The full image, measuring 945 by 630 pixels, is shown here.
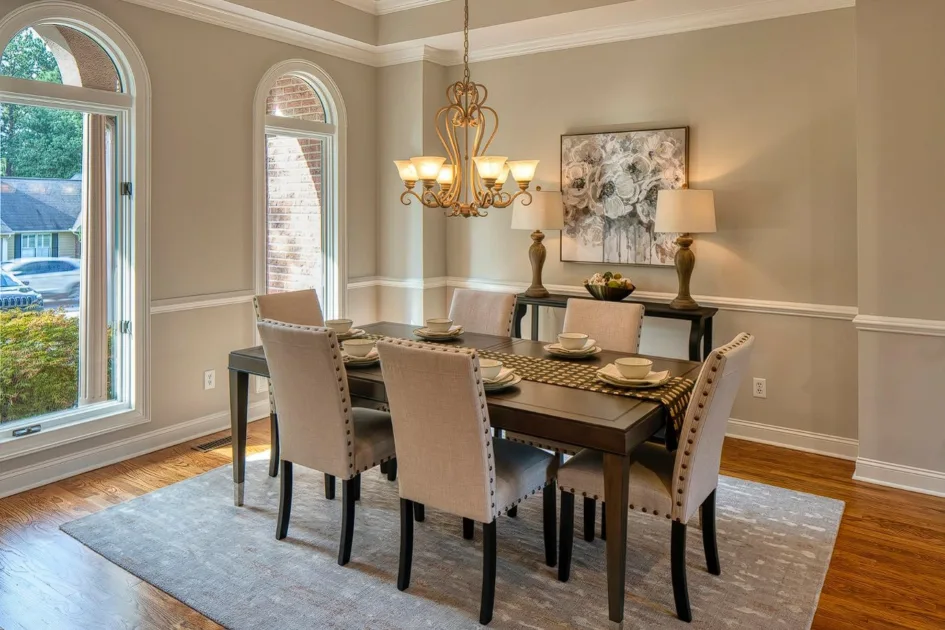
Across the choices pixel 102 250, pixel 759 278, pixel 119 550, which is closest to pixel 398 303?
pixel 102 250

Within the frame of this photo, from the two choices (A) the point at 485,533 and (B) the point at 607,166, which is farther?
(B) the point at 607,166

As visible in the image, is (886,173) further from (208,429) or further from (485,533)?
(208,429)

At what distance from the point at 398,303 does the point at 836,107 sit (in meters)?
3.24

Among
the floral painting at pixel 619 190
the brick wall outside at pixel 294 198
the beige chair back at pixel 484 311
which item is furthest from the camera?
the brick wall outside at pixel 294 198

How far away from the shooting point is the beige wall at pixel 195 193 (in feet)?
13.4

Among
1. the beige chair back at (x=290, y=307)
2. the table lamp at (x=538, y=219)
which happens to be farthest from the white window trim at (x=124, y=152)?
the table lamp at (x=538, y=219)

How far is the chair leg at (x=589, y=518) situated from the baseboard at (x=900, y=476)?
1673mm

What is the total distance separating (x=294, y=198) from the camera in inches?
198

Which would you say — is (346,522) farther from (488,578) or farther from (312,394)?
(488,578)

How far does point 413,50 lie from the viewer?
17.2ft

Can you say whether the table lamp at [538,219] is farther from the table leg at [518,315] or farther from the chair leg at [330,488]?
the chair leg at [330,488]

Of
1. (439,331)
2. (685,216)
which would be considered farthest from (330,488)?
(685,216)

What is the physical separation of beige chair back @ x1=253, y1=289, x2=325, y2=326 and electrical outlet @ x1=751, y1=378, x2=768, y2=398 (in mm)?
2611

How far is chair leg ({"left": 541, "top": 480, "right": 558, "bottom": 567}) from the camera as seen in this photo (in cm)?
277
